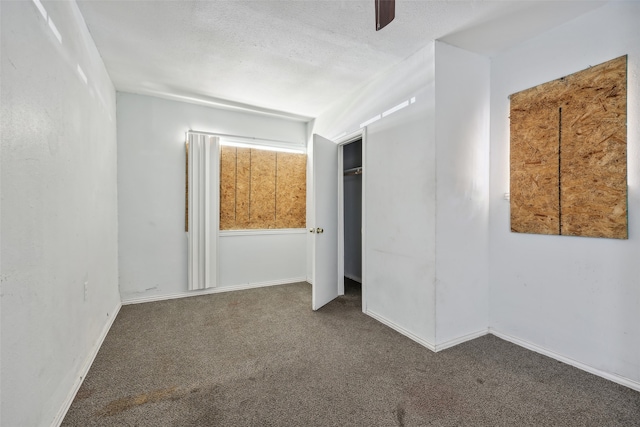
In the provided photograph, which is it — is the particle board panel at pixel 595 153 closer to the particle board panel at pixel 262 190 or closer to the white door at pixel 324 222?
the white door at pixel 324 222

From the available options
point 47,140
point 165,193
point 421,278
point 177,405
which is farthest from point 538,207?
point 165,193

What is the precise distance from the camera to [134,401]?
179cm

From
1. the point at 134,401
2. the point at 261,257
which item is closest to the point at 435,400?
the point at 134,401

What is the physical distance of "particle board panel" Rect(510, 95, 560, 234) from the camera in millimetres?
2299

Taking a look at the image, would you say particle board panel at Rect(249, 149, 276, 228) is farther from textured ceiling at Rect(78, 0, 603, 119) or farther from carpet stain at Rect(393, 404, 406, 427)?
carpet stain at Rect(393, 404, 406, 427)

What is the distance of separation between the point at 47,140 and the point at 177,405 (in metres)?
1.68

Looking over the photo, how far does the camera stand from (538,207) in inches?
93.9

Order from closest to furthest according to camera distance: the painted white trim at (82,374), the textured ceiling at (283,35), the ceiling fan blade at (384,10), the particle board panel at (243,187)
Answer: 1. the ceiling fan blade at (384,10)
2. the painted white trim at (82,374)
3. the textured ceiling at (283,35)
4. the particle board panel at (243,187)

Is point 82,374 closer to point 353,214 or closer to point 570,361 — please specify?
point 570,361

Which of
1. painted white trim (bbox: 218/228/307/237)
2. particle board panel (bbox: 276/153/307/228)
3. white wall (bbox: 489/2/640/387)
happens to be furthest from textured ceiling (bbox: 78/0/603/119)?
painted white trim (bbox: 218/228/307/237)

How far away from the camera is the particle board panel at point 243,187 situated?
4.20 meters

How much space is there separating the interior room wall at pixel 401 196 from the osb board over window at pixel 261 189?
156 cm

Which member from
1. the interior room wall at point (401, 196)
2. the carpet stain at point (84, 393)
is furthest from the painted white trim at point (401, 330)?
the carpet stain at point (84, 393)

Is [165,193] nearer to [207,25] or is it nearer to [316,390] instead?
[207,25]
